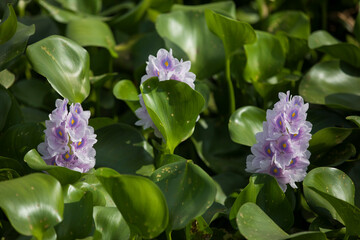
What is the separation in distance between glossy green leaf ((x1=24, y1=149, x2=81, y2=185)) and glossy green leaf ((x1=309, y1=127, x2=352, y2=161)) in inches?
28.0

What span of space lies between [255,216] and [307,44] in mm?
964

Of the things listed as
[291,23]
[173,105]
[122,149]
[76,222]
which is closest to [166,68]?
[173,105]

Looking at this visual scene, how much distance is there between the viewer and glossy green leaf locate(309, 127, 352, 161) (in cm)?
166

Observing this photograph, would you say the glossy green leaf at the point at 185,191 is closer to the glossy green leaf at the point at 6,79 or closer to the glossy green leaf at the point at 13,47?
the glossy green leaf at the point at 13,47

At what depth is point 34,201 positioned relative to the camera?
120 cm

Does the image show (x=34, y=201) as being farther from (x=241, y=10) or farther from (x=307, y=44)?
(x=241, y=10)

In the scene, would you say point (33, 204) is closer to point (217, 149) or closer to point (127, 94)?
point (127, 94)

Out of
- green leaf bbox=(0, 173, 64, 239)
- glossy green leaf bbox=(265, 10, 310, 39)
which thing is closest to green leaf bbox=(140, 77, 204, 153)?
green leaf bbox=(0, 173, 64, 239)

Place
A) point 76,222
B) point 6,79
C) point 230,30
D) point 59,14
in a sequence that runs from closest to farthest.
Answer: point 76,222
point 230,30
point 6,79
point 59,14

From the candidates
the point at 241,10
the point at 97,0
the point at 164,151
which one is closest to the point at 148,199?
the point at 164,151

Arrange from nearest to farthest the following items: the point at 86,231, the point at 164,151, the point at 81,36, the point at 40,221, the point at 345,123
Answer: the point at 40,221 < the point at 86,231 < the point at 164,151 < the point at 345,123 < the point at 81,36

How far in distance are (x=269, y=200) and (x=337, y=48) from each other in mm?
774

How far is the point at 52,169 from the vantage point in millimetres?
1362

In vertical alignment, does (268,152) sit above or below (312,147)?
above
